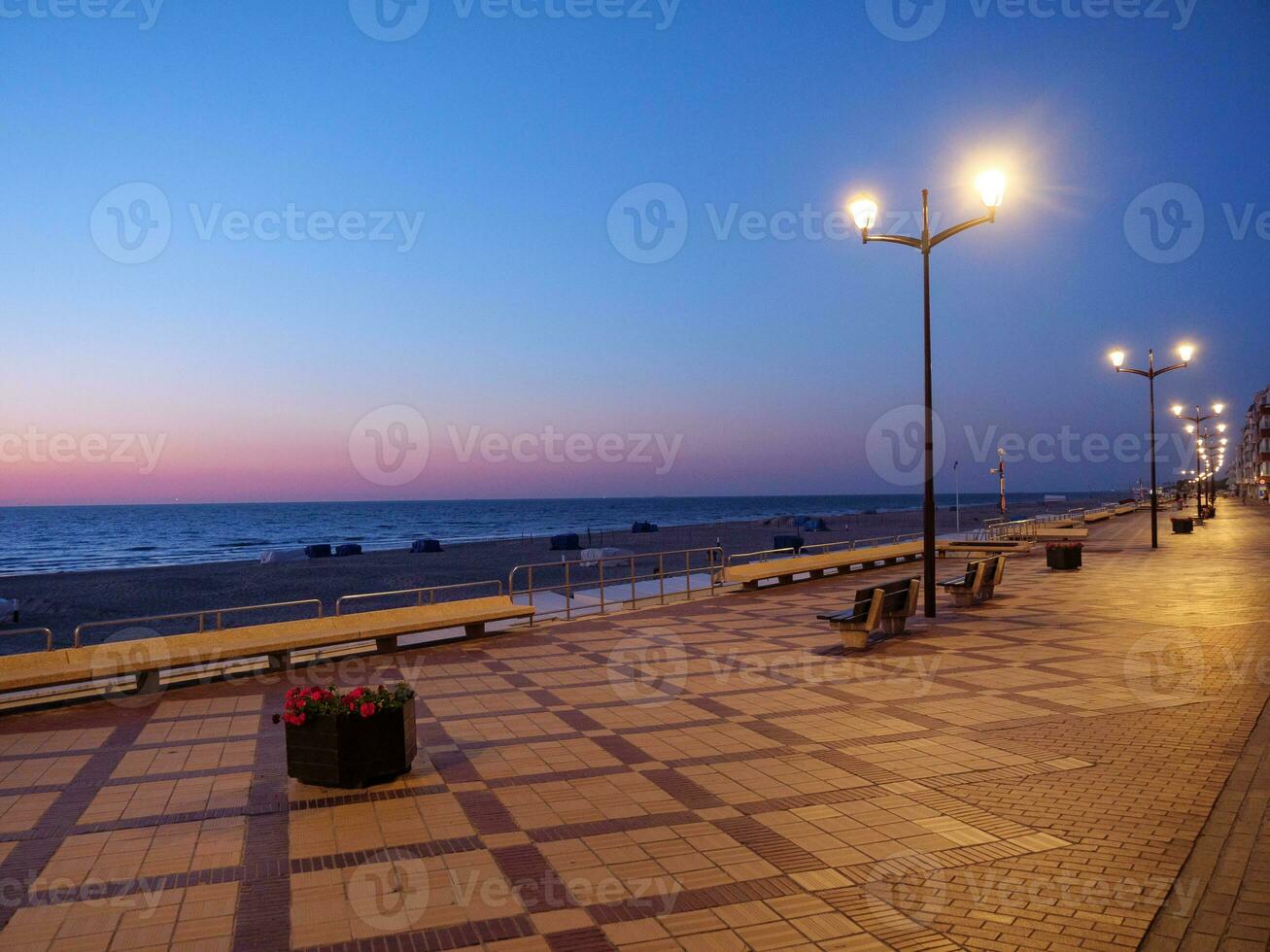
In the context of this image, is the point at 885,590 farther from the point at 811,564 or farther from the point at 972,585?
the point at 811,564

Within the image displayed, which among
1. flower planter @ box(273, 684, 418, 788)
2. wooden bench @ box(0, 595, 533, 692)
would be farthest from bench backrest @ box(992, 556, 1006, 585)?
flower planter @ box(273, 684, 418, 788)

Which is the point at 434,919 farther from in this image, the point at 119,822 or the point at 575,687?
the point at 575,687

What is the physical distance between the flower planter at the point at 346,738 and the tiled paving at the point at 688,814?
18 cm

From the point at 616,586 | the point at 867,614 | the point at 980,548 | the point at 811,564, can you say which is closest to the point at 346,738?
the point at 867,614

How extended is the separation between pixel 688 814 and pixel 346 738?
246cm

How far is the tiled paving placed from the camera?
14.0ft

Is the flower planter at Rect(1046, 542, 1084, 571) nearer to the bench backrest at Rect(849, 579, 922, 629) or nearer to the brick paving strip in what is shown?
the bench backrest at Rect(849, 579, 922, 629)

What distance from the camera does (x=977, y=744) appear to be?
7.11 metres

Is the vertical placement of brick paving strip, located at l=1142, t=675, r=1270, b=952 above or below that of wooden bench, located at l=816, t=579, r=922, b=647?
below

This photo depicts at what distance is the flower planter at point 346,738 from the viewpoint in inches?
246

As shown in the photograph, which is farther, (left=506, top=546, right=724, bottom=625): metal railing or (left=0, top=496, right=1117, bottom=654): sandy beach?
(left=0, top=496, right=1117, bottom=654): sandy beach

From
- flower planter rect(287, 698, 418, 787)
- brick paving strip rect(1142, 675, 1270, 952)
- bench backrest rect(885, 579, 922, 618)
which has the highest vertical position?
bench backrest rect(885, 579, 922, 618)

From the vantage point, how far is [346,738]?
624 centimetres

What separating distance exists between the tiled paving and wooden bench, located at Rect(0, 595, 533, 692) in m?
0.41
